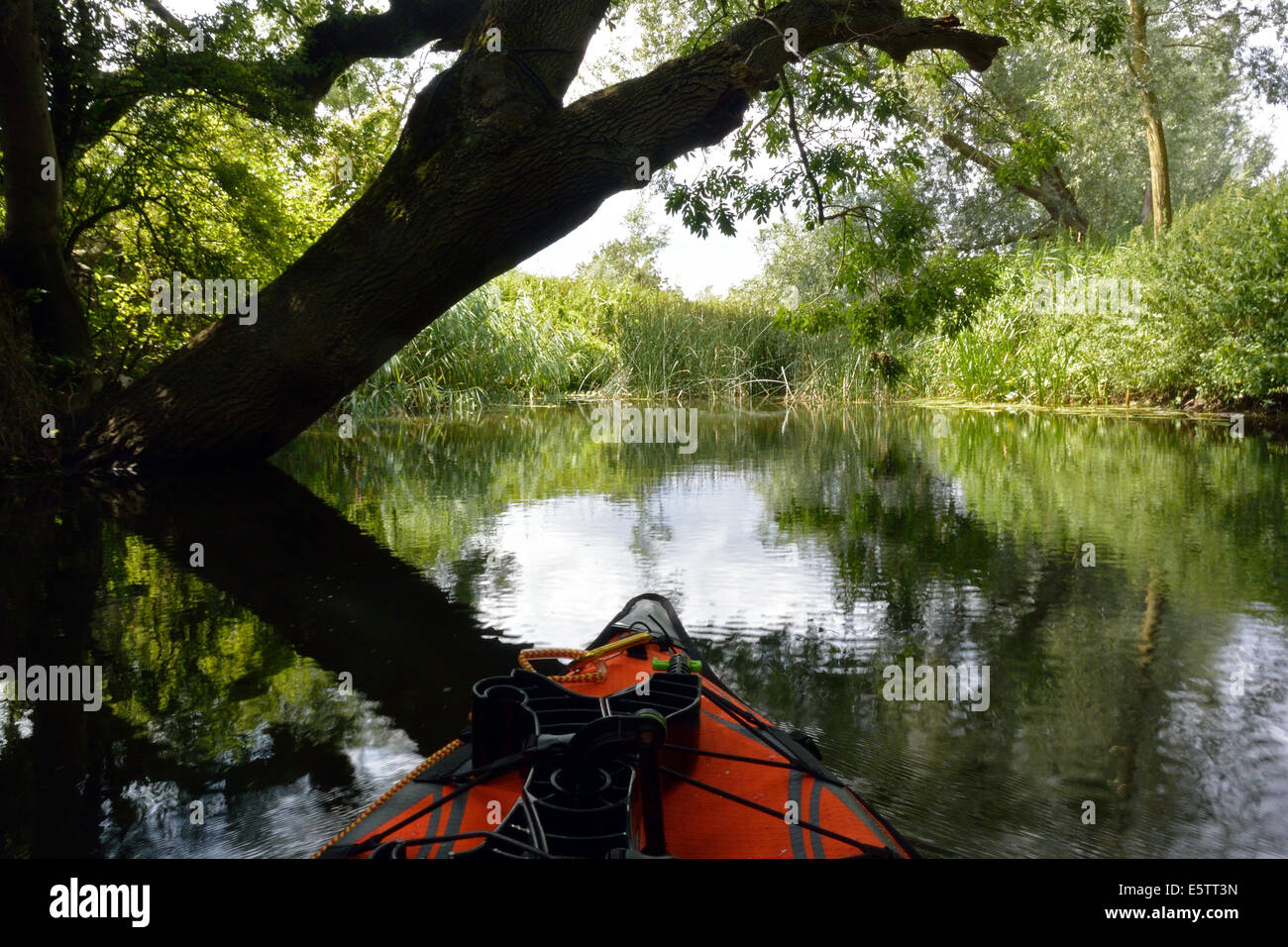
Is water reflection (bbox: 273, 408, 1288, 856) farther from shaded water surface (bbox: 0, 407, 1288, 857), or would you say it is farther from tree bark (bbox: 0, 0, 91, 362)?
tree bark (bbox: 0, 0, 91, 362)

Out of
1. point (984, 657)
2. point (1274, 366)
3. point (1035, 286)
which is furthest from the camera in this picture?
point (1035, 286)

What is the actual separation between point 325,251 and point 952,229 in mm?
25113

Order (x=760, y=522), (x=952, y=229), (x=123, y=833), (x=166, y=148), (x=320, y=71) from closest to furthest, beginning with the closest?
(x=123, y=833) → (x=760, y=522) → (x=166, y=148) → (x=320, y=71) → (x=952, y=229)

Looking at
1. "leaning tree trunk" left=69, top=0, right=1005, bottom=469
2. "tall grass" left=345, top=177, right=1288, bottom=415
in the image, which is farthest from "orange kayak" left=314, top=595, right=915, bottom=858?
"tall grass" left=345, top=177, right=1288, bottom=415

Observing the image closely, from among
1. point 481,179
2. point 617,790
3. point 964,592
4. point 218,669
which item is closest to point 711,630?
point 964,592

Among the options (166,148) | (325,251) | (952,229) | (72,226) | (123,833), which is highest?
(952,229)

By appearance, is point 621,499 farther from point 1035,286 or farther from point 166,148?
point 1035,286

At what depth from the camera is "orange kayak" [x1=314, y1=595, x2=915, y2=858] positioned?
5.47ft

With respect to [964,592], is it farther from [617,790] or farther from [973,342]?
[973,342]

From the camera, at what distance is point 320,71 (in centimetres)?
952

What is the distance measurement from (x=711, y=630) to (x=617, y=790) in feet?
6.92

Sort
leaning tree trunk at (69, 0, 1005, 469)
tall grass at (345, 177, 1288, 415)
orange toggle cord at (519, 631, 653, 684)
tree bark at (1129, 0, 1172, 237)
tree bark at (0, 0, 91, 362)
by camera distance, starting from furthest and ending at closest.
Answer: tree bark at (1129, 0, 1172, 237), tall grass at (345, 177, 1288, 415), tree bark at (0, 0, 91, 362), leaning tree trunk at (69, 0, 1005, 469), orange toggle cord at (519, 631, 653, 684)

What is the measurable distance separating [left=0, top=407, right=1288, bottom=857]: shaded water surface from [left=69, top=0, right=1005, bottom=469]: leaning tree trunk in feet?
3.81

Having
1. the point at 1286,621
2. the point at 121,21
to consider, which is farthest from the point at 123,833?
the point at 121,21
